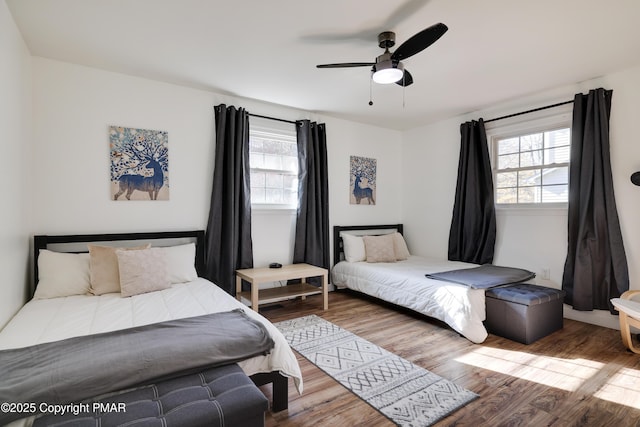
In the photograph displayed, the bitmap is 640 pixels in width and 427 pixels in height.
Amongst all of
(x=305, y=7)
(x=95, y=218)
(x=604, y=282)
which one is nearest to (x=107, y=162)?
(x=95, y=218)

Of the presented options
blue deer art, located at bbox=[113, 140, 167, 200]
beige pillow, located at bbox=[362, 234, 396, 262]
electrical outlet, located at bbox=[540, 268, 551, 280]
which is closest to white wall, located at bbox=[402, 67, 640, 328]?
electrical outlet, located at bbox=[540, 268, 551, 280]

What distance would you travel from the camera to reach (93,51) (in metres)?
2.53

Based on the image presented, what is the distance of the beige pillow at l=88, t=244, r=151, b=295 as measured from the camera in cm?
246

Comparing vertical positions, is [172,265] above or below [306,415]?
above

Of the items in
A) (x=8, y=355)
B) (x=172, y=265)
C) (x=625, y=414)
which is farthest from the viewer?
(x=172, y=265)

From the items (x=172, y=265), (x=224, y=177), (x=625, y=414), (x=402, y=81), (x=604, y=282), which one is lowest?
(x=625, y=414)

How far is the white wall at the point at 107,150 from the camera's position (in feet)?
8.75

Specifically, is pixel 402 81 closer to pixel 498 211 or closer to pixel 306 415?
pixel 498 211

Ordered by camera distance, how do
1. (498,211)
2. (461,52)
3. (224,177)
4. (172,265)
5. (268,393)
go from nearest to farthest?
(268,393), (461,52), (172,265), (224,177), (498,211)

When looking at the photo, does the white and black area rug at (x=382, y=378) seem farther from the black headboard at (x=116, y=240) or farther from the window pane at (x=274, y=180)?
the window pane at (x=274, y=180)

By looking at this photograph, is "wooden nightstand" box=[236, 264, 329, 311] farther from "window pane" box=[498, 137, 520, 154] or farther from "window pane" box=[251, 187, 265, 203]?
"window pane" box=[498, 137, 520, 154]

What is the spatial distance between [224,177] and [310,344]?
1976 millimetres

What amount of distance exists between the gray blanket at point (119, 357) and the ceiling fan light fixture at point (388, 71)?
6.32ft

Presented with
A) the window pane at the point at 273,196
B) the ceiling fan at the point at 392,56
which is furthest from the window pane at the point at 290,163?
the ceiling fan at the point at 392,56
